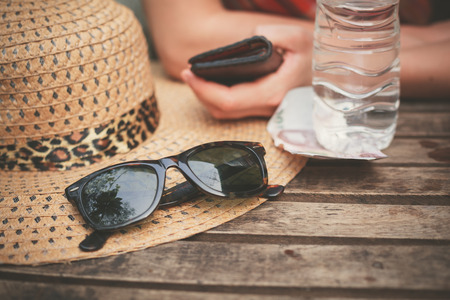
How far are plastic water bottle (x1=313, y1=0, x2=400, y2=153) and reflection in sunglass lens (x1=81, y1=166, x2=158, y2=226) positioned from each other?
32cm

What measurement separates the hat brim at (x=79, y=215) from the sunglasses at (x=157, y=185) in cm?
2

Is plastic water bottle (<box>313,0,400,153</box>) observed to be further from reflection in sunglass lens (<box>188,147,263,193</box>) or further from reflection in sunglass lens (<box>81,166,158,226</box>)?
reflection in sunglass lens (<box>81,166,158,226</box>)

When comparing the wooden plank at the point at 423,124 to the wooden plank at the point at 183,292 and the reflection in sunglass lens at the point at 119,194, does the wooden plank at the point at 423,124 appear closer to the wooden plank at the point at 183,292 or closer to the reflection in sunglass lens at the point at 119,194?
the wooden plank at the point at 183,292

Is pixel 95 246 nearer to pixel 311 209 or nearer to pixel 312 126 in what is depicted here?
pixel 311 209

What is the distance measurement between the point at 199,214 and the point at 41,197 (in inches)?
9.4

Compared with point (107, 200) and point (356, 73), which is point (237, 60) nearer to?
point (356, 73)

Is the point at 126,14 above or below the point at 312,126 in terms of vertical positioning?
above

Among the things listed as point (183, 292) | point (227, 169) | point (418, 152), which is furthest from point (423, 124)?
point (183, 292)

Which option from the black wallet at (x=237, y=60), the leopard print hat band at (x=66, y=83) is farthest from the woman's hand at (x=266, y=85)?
the leopard print hat band at (x=66, y=83)

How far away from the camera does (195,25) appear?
916mm

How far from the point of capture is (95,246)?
0.48 m

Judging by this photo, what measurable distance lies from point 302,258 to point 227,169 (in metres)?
0.16

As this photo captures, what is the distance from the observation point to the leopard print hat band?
1.85ft

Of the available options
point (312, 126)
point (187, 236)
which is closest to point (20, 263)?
point (187, 236)
